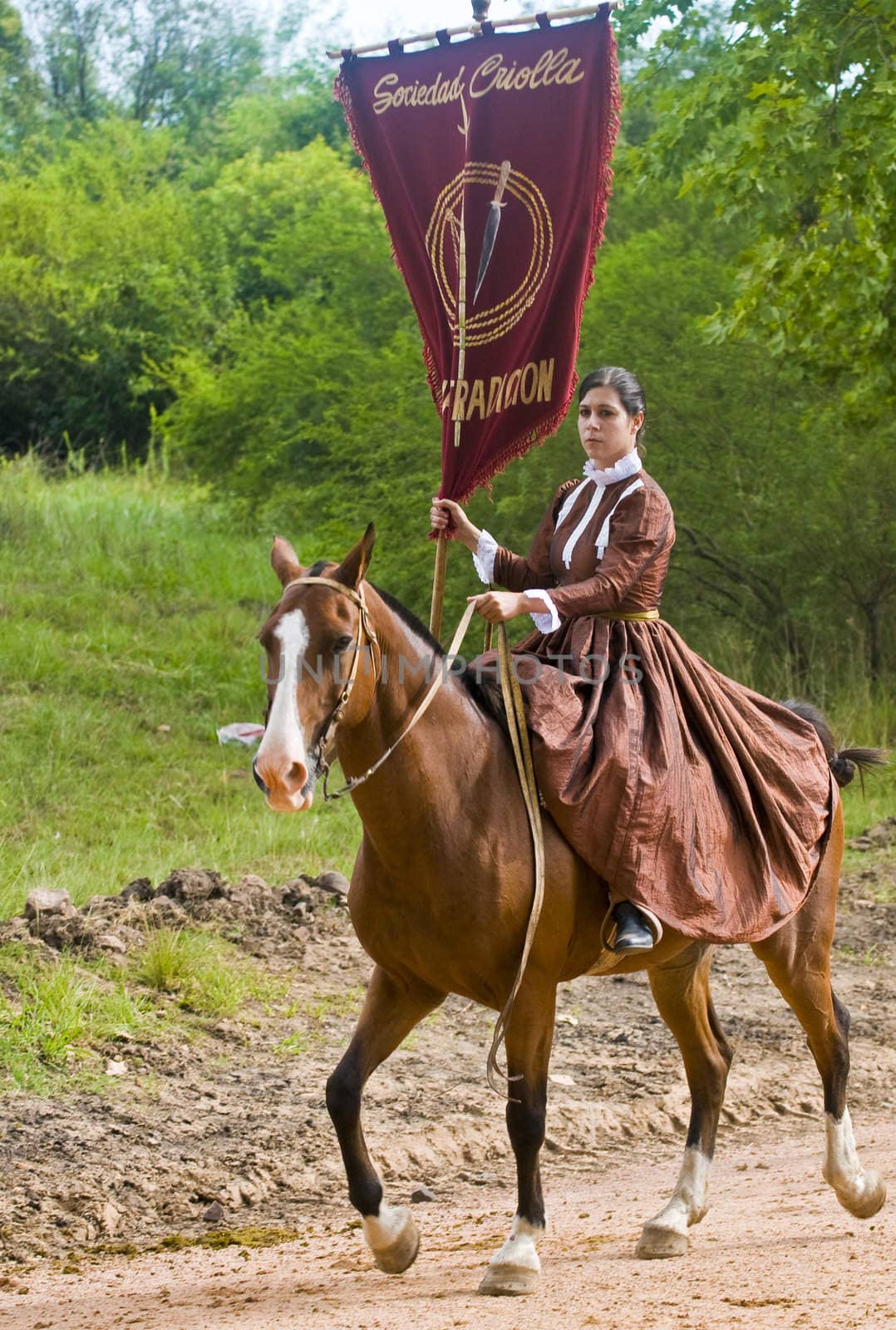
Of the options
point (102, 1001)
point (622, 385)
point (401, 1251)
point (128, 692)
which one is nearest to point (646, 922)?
point (401, 1251)

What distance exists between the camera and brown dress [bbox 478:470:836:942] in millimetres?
4250

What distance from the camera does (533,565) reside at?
4688mm

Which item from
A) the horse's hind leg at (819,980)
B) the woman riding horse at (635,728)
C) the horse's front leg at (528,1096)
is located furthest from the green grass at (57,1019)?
the horse's hind leg at (819,980)

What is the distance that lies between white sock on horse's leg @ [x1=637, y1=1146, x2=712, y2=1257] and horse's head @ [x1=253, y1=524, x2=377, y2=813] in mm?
1784

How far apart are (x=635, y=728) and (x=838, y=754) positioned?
134cm

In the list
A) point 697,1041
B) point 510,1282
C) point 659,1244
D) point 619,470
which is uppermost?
point 619,470

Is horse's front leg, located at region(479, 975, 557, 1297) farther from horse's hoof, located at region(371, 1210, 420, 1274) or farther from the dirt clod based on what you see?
the dirt clod

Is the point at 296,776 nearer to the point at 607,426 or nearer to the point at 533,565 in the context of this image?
the point at 533,565

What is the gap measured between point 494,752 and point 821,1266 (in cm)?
163

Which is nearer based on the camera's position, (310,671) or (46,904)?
(310,671)

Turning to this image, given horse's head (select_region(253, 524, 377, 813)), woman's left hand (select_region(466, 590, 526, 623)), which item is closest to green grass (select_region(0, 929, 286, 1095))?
horse's head (select_region(253, 524, 377, 813))

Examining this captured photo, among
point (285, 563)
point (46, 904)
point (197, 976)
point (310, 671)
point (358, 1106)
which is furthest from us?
point (46, 904)

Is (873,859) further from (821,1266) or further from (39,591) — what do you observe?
(39,591)

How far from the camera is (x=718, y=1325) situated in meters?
3.59
